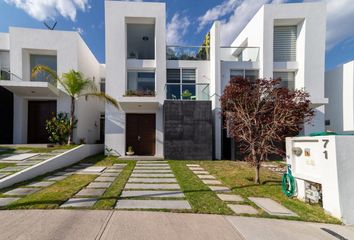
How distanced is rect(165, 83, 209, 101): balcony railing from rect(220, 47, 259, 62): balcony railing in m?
3.16

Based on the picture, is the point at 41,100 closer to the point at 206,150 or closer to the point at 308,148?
the point at 206,150

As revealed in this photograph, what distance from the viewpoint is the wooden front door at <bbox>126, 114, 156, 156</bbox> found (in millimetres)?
12945

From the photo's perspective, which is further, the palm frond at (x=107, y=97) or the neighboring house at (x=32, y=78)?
the neighboring house at (x=32, y=78)

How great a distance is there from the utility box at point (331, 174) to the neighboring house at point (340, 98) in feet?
35.1

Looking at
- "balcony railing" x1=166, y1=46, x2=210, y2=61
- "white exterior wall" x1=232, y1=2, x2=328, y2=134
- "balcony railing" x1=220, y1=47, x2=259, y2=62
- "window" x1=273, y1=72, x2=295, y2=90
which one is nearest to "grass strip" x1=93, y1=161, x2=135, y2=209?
"balcony railing" x1=166, y1=46, x2=210, y2=61

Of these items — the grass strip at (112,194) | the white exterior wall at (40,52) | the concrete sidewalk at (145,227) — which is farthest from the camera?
the white exterior wall at (40,52)

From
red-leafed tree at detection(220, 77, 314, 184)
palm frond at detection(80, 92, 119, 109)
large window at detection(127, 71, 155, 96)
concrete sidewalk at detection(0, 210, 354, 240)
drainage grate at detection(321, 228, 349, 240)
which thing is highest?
large window at detection(127, 71, 155, 96)

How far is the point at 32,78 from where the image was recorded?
12.5m

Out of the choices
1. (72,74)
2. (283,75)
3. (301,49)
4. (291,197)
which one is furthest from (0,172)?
(301,49)

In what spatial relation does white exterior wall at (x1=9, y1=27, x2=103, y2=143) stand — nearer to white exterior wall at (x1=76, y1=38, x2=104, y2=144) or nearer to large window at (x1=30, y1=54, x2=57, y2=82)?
white exterior wall at (x1=76, y1=38, x2=104, y2=144)

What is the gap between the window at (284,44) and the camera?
44.1 feet

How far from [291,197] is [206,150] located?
20.3 feet

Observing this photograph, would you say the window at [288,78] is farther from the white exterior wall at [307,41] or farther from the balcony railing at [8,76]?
the balcony railing at [8,76]

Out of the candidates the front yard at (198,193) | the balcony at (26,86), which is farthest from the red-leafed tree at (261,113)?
the balcony at (26,86)
